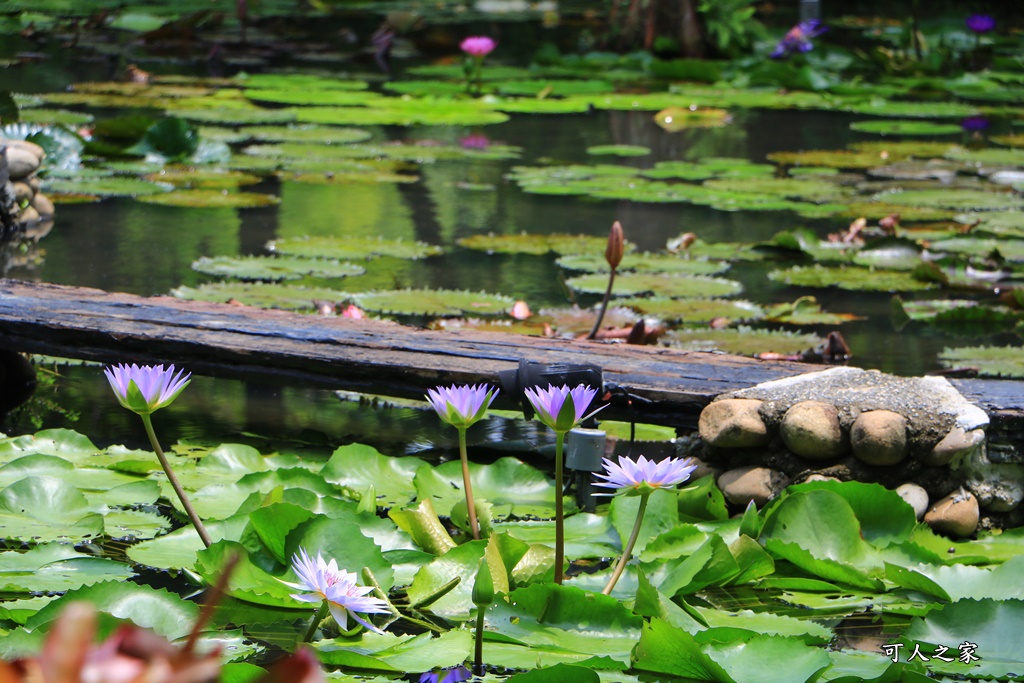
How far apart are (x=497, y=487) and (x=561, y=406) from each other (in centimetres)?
68

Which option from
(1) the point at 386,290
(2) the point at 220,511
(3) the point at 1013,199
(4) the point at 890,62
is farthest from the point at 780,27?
(2) the point at 220,511

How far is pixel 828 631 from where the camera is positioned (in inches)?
54.4

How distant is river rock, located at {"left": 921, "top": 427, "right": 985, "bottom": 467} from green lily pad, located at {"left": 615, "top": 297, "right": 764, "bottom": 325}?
1207 millimetres

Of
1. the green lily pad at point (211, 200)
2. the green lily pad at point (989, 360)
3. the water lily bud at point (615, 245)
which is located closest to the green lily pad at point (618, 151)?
the green lily pad at point (211, 200)

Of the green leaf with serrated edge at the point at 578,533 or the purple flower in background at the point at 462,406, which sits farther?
the green leaf with serrated edge at the point at 578,533

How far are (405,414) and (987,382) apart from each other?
104 centimetres

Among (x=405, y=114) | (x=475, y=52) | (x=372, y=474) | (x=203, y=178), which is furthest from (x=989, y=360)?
(x=475, y=52)

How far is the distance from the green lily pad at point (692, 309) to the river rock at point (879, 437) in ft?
3.88

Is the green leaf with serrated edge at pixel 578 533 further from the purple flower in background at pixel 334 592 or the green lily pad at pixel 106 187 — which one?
the green lily pad at pixel 106 187

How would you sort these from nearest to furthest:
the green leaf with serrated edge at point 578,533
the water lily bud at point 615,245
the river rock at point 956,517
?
1. the green leaf with serrated edge at point 578,533
2. the river rock at point 956,517
3. the water lily bud at point 615,245

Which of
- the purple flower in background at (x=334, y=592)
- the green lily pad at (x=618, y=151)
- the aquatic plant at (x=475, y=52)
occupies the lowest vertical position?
the purple flower in background at (x=334, y=592)

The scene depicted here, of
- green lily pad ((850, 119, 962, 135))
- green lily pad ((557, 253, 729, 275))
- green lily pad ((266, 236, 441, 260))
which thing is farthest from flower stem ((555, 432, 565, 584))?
green lily pad ((850, 119, 962, 135))

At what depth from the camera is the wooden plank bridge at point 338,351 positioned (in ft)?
6.67

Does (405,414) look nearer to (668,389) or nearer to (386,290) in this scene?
(668,389)
